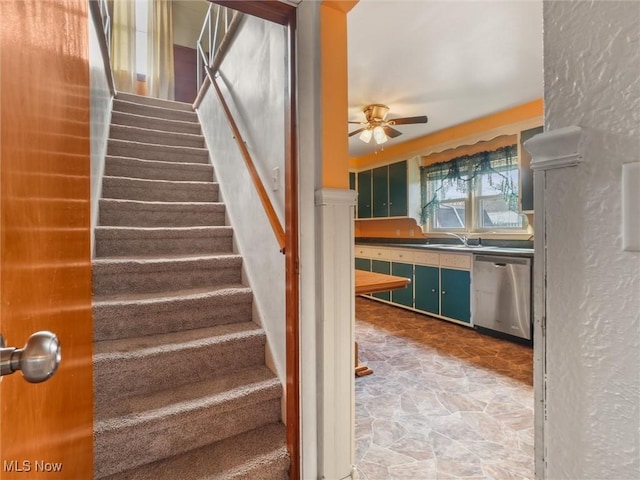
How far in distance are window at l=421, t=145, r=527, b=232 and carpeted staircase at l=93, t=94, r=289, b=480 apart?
336 centimetres

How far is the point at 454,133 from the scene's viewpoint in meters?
4.36

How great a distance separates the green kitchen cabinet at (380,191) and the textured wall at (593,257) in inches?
195

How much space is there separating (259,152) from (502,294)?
2.92m

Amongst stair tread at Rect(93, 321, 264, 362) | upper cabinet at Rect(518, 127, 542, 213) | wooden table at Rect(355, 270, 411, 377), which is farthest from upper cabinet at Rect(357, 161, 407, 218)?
stair tread at Rect(93, 321, 264, 362)

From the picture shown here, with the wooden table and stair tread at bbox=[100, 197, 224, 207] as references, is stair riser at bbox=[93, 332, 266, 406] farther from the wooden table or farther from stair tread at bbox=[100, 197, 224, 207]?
stair tread at bbox=[100, 197, 224, 207]

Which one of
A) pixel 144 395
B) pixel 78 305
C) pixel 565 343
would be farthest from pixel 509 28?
pixel 144 395

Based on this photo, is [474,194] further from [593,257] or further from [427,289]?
[593,257]

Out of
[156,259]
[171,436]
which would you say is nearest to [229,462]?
[171,436]

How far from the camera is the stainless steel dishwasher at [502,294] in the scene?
3.16 meters

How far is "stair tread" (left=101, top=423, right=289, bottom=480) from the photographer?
4.21 feet

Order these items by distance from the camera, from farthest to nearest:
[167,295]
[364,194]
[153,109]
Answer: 1. [364,194]
2. [153,109]
3. [167,295]

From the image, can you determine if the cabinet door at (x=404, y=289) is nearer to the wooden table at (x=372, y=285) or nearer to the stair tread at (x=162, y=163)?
the wooden table at (x=372, y=285)

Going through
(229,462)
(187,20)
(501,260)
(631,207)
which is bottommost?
(229,462)

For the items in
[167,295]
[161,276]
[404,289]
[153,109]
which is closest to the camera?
[167,295]
